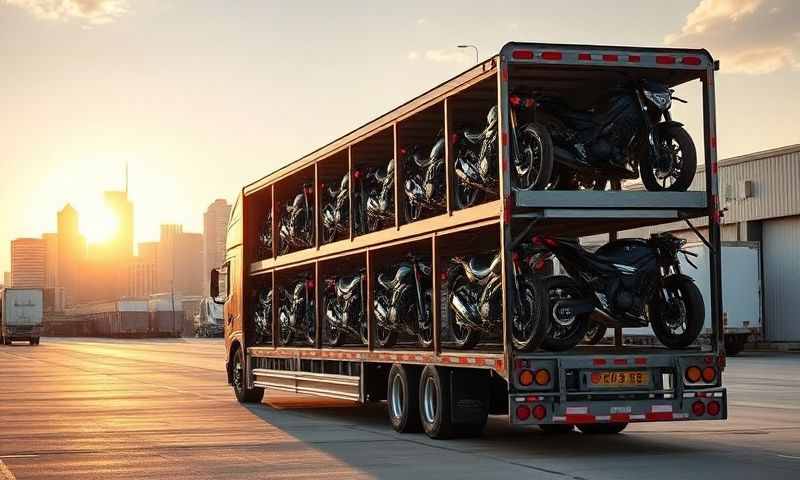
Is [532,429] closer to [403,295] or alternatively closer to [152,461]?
[403,295]

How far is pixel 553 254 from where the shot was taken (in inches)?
538

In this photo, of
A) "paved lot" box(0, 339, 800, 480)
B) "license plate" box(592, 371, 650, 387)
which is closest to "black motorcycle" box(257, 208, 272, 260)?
"paved lot" box(0, 339, 800, 480)

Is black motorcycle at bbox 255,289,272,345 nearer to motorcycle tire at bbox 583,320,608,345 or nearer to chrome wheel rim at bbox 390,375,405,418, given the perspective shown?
chrome wheel rim at bbox 390,375,405,418

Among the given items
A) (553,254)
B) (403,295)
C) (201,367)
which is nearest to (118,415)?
(403,295)

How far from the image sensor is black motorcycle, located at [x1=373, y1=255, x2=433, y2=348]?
52.7 ft

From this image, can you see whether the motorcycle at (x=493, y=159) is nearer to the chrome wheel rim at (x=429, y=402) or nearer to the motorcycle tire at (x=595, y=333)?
the chrome wheel rim at (x=429, y=402)

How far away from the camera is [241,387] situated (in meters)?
22.9

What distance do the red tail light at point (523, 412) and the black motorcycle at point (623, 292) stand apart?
80 centimetres

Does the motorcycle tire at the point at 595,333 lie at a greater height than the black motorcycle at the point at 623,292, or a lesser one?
lesser

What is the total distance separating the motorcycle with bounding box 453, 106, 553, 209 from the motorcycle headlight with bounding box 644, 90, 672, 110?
4.08ft

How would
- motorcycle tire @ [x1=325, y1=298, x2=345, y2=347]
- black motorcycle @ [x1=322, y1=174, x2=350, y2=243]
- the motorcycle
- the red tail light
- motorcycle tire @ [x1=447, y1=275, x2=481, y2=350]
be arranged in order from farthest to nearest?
motorcycle tire @ [x1=325, y1=298, x2=345, y2=347] → black motorcycle @ [x1=322, y1=174, x2=350, y2=243] → motorcycle tire @ [x1=447, y1=275, x2=481, y2=350] → the motorcycle → the red tail light

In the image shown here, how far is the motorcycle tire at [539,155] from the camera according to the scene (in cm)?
1300

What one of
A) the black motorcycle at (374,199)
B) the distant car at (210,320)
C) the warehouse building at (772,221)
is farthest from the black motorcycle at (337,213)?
the distant car at (210,320)

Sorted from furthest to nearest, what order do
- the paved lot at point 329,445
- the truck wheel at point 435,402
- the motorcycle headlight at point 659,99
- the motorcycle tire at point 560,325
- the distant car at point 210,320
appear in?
the distant car at point 210,320 → the truck wheel at point 435,402 → the motorcycle headlight at point 659,99 → the motorcycle tire at point 560,325 → the paved lot at point 329,445
